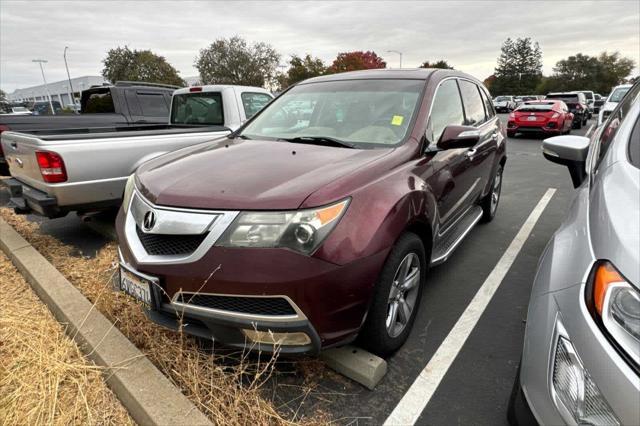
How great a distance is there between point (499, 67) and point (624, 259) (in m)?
97.0

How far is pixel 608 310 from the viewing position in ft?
4.06

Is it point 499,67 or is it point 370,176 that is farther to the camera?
point 499,67

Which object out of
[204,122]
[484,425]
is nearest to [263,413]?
[484,425]

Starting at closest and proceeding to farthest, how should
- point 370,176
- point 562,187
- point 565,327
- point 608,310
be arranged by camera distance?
point 608,310 < point 565,327 < point 370,176 < point 562,187

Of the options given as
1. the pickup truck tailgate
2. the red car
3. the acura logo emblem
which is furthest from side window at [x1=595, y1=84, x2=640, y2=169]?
the red car

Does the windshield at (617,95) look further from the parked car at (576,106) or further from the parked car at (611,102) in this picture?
the parked car at (576,106)

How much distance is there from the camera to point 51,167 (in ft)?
11.9

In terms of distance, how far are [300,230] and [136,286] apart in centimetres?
104

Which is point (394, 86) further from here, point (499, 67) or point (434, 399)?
point (499, 67)

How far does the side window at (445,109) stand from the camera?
302 cm

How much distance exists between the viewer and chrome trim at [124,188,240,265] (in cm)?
193

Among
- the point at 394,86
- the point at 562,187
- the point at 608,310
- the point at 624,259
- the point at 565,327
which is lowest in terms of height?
the point at 562,187

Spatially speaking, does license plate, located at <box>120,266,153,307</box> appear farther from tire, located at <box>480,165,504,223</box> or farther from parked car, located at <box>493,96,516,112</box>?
parked car, located at <box>493,96,516,112</box>

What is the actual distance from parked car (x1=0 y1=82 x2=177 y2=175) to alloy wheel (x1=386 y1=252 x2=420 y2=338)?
592 centimetres
